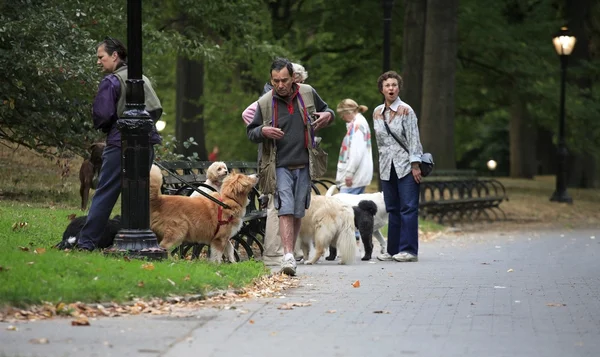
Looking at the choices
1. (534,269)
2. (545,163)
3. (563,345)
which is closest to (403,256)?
(534,269)

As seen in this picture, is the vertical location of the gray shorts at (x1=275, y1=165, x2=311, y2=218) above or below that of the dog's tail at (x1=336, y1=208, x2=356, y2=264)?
above

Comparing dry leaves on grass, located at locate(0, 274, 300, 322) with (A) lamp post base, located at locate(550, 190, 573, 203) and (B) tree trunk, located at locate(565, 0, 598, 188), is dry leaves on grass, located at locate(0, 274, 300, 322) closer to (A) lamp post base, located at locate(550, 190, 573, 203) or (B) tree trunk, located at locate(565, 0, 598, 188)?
(A) lamp post base, located at locate(550, 190, 573, 203)

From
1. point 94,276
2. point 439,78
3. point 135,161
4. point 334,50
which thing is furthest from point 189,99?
point 94,276

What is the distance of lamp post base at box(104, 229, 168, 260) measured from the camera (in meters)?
11.0

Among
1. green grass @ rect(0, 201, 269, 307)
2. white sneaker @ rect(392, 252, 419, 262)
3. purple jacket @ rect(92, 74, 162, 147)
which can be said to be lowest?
white sneaker @ rect(392, 252, 419, 262)

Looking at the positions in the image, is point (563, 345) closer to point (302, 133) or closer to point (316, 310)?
point (316, 310)

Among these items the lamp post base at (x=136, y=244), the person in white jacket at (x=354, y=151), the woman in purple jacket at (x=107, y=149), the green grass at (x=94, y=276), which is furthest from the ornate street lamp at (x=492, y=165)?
the lamp post base at (x=136, y=244)

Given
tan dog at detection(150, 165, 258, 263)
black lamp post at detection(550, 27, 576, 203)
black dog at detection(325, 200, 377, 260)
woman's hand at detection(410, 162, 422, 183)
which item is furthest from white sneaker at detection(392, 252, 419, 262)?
black lamp post at detection(550, 27, 576, 203)

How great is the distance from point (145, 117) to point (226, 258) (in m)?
2.39

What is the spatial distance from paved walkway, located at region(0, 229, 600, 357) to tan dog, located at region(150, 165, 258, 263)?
0.95 meters

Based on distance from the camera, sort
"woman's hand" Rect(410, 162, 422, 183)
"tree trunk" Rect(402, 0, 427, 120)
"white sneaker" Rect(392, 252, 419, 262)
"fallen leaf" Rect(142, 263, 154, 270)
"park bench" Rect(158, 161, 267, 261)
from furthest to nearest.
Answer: "tree trunk" Rect(402, 0, 427, 120), "white sneaker" Rect(392, 252, 419, 262), "woman's hand" Rect(410, 162, 422, 183), "park bench" Rect(158, 161, 267, 261), "fallen leaf" Rect(142, 263, 154, 270)

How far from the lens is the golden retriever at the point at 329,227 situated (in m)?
13.9

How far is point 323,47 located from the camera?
3672 centimetres

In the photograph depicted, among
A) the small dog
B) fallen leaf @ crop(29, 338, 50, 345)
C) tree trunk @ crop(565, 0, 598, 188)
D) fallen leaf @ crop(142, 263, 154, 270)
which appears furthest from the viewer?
tree trunk @ crop(565, 0, 598, 188)
